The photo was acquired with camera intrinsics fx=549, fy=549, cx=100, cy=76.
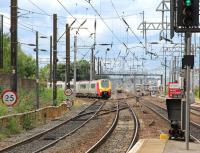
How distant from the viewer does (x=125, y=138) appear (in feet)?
80.4

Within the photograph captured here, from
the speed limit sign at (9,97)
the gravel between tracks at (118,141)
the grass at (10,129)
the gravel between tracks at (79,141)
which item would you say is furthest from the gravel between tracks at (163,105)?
the speed limit sign at (9,97)

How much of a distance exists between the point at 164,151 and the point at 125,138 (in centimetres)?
830

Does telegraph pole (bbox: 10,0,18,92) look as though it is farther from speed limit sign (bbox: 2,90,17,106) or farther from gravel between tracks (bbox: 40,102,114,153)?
speed limit sign (bbox: 2,90,17,106)

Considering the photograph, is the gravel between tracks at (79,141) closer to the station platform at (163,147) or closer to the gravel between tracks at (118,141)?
the gravel between tracks at (118,141)

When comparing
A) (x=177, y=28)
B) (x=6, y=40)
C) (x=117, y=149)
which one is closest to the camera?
(x=177, y=28)

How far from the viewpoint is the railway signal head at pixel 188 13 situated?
15.2 metres

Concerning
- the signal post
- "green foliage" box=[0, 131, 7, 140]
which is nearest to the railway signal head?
the signal post

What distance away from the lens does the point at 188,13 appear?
15.2 metres

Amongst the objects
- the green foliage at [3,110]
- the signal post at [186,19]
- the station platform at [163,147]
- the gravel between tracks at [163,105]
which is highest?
the signal post at [186,19]

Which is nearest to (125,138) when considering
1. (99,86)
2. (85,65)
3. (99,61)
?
(99,86)

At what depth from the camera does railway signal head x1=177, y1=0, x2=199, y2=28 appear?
15.2 m

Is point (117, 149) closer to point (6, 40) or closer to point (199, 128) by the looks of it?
point (199, 128)

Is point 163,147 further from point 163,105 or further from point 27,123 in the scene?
point 163,105

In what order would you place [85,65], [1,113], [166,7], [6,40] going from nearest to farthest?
[1,113], [166,7], [6,40], [85,65]
